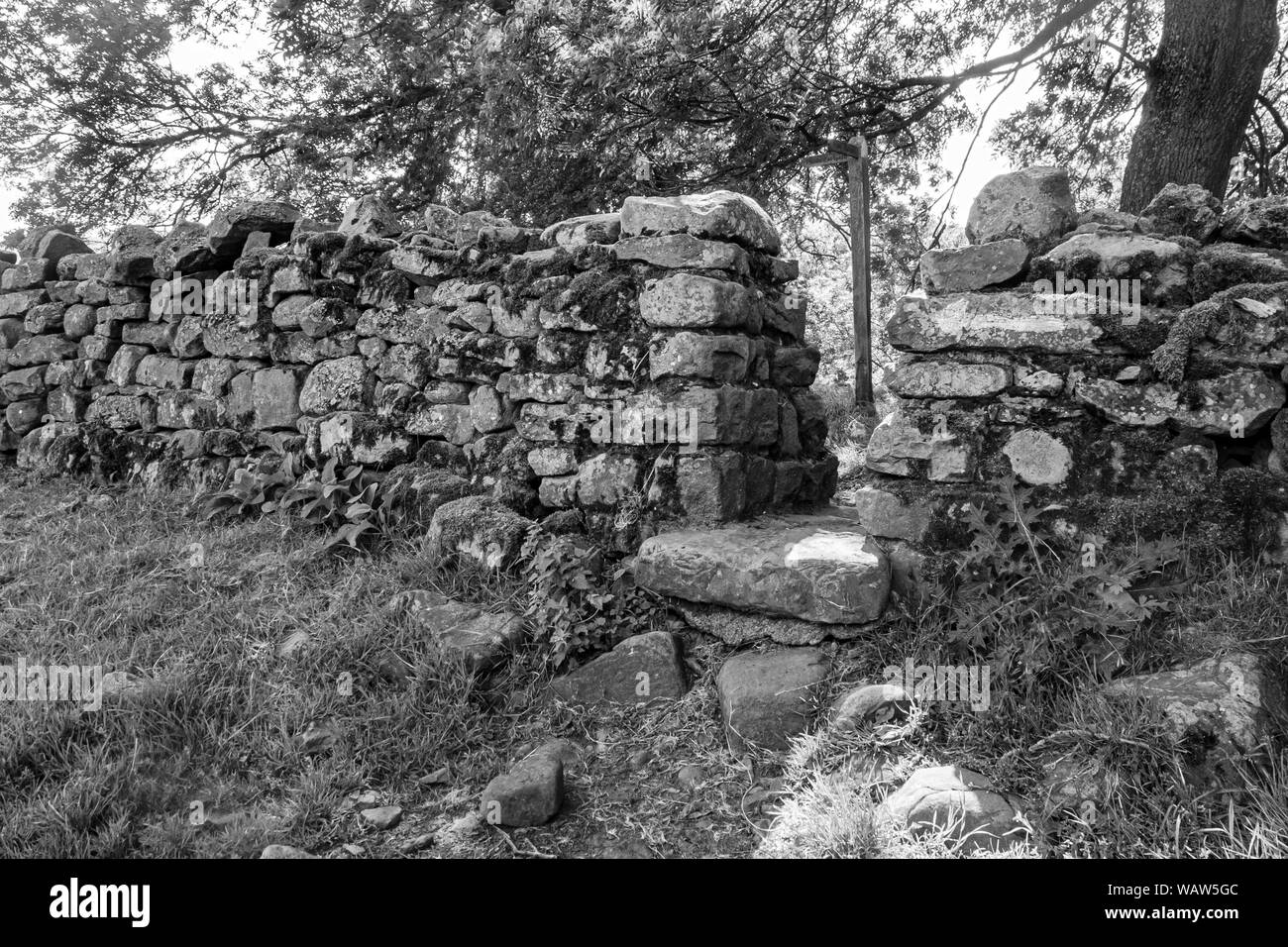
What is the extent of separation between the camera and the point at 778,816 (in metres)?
2.60

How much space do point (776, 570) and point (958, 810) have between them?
1.11 m

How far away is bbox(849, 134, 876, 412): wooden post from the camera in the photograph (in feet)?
22.8

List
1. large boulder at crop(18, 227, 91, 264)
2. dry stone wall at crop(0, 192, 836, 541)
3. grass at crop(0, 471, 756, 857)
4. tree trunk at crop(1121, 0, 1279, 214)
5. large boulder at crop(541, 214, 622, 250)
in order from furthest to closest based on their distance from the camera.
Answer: large boulder at crop(18, 227, 91, 264)
tree trunk at crop(1121, 0, 1279, 214)
large boulder at crop(541, 214, 622, 250)
dry stone wall at crop(0, 192, 836, 541)
grass at crop(0, 471, 756, 857)

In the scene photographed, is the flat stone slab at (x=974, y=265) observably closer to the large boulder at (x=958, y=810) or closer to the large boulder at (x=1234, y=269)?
the large boulder at (x=1234, y=269)

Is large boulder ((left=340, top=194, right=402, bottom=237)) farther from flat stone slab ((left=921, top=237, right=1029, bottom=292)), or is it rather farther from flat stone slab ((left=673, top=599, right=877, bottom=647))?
flat stone slab ((left=921, top=237, right=1029, bottom=292))

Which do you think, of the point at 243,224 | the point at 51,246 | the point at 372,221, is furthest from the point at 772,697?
the point at 51,246

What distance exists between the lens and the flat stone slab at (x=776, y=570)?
313 cm

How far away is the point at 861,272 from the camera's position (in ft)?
22.8

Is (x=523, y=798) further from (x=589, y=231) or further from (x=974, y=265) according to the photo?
(x=589, y=231)

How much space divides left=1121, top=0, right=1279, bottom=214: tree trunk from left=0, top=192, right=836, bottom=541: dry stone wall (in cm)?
302

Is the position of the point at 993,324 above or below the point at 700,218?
below

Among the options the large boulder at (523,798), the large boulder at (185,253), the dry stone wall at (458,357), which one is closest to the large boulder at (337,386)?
the dry stone wall at (458,357)

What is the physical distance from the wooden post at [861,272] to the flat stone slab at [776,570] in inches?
140

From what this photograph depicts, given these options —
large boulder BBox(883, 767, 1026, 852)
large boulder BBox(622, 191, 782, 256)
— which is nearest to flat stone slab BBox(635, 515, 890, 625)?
large boulder BBox(883, 767, 1026, 852)
